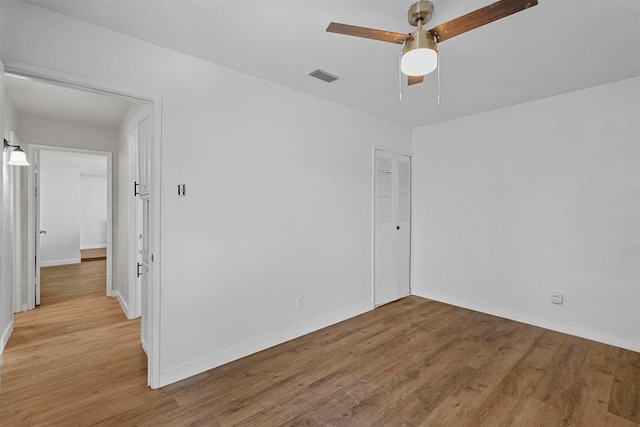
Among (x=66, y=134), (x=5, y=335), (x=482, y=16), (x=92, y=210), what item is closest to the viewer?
(x=482, y=16)

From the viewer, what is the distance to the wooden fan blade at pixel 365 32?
5.50 ft

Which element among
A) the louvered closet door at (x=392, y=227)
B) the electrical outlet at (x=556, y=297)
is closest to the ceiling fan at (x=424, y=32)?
the louvered closet door at (x=392, y=227)

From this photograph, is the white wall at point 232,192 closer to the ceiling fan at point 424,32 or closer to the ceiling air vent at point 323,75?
the ceiling air vent at point 323,75

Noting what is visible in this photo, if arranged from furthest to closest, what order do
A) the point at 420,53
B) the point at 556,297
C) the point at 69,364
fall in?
the point at 556,297 < the point at 69,364 < the point at 420,53

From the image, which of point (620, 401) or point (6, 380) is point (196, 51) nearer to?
point (6, 380)

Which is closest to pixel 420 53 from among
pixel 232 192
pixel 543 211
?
pixel 232 192

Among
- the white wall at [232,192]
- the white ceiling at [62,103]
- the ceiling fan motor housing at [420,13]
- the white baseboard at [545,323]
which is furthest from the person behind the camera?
the white ceiling at [62,103]

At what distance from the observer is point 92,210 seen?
9.37 meters

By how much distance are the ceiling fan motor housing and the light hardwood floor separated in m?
2.58

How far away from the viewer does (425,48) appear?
168 centimetres

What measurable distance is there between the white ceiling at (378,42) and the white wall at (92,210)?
8706 millimetres

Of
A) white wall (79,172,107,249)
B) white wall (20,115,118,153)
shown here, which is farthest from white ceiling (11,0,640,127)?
white wall (79,172,107,249)

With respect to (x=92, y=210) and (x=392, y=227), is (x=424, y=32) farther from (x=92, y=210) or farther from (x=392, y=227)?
(x=92, y=210)

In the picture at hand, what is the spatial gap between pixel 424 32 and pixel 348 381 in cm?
249
